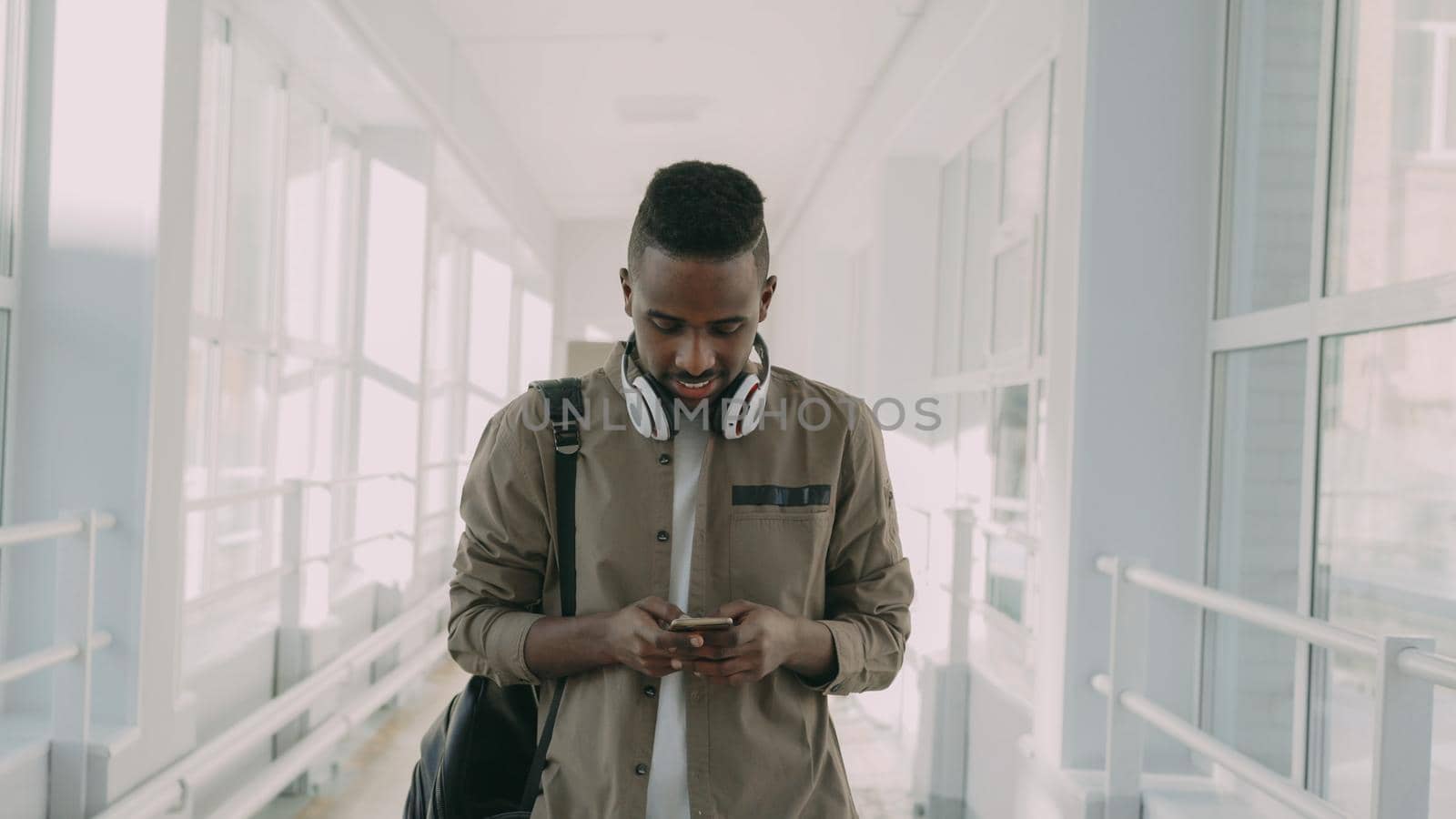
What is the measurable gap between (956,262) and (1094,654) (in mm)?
2717

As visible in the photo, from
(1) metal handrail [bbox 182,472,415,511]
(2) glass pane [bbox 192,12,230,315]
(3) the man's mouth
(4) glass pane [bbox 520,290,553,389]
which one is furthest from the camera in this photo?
(4) glass pane [bbox 520,290,553,389]

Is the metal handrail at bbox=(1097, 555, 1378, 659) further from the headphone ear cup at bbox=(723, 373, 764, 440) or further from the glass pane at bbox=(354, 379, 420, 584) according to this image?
the glass pane at bbox=(354, 379, 420, 584)

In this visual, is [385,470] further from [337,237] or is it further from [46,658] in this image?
[46,658]

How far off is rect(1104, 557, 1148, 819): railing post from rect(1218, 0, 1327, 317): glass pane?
2.04ft

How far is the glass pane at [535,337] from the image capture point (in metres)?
9.12

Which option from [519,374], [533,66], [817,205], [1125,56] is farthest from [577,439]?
[519,374]

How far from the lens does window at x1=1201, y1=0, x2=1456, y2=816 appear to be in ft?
4.64

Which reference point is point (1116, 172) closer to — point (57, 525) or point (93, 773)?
point (57, 525)

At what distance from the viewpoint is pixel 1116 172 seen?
79.9 inches

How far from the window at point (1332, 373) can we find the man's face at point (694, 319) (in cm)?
103

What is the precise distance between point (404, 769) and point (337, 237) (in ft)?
7.79

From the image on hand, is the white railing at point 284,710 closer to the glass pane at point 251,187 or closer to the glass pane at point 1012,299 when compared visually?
the glass pane at point 251,187

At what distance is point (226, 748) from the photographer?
2408 mm

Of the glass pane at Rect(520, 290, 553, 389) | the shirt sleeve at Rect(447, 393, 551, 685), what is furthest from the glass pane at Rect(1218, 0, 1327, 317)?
the glass pane at Rect(520, 290, 553, 389)
